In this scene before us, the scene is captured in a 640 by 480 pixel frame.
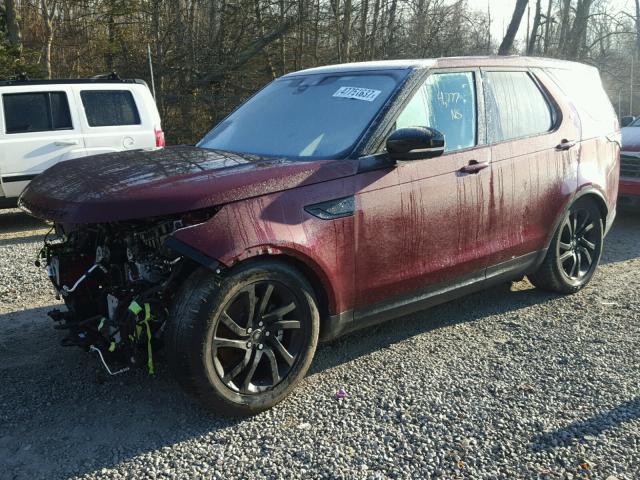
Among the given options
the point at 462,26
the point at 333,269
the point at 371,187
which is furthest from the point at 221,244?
the point at 462,26

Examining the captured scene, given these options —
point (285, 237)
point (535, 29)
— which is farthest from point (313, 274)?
point (535, 29)

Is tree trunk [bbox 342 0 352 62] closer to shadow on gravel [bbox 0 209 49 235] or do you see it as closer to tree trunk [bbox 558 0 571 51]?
shadow on gravel [bbox 0 209 49 235]

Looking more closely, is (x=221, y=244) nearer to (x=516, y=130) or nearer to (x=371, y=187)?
(x=371, y=187)

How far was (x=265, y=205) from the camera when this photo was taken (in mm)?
3020

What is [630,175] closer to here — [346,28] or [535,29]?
[346,28]

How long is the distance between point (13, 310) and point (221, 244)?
2.79m

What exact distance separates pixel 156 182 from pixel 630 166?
719 centimetres

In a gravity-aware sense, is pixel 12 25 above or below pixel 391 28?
below

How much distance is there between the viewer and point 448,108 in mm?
3951

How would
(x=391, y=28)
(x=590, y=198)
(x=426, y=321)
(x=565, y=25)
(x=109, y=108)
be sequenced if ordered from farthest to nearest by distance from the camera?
(x=565, y=25) < (x=391, y=28) < (x=109, y=108) < (x=590, y=198) < (x=426, y=321)

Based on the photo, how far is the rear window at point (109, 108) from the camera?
8805 millimetres

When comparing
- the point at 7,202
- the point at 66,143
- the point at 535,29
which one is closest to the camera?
the point at 7,202

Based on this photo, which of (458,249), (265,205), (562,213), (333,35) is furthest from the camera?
(333,35)

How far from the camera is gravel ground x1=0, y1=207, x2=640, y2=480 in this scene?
2717 mm
